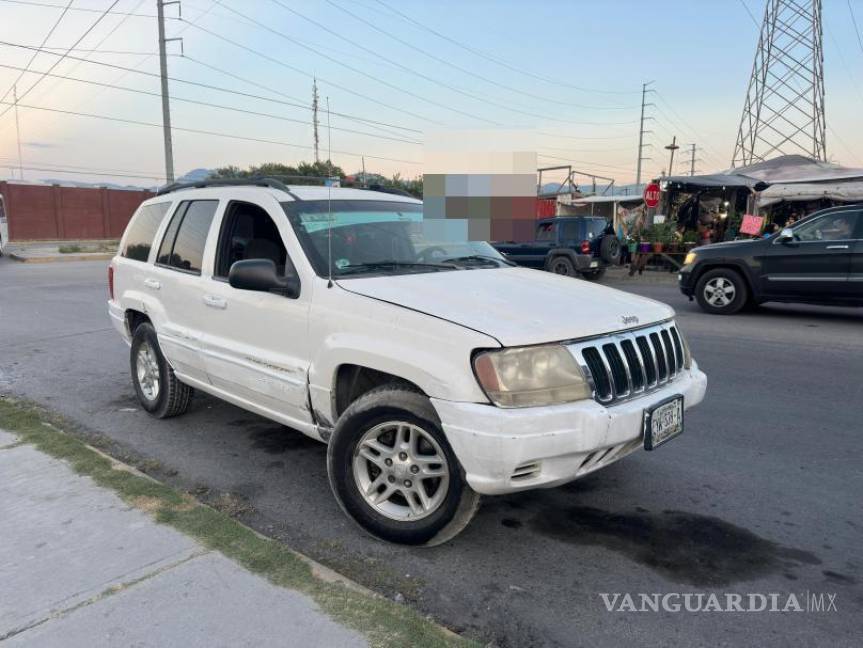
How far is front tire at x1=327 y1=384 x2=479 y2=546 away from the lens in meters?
2.93

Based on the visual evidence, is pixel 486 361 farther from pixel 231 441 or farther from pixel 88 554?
pixel 231 441

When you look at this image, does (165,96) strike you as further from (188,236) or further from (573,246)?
(188,236)

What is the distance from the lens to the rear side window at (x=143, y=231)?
16.8ft

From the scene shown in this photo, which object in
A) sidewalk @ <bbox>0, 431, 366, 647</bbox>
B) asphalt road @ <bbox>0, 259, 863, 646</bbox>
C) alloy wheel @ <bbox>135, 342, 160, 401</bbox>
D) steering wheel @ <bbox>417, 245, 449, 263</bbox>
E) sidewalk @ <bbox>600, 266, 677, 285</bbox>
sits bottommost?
asphalt road @ <bbox>0, 259, 863, 646</bbox>

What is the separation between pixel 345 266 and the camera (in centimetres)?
357

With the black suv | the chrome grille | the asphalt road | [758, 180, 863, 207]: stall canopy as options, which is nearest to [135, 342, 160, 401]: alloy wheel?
the asphalt road

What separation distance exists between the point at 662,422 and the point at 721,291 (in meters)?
8.45

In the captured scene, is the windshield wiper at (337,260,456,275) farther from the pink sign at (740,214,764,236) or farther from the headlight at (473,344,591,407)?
the pink sign at (740,214,764,236)

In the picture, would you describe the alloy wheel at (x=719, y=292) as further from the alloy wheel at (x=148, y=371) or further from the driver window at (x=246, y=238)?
the alloy wheel at (x=148, y=371)

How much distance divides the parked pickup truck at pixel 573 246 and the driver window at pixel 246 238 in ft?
41.0

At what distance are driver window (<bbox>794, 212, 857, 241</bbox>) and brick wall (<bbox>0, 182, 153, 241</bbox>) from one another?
43.0 meters

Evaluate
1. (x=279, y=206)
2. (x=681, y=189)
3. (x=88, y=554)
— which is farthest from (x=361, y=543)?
(x=681, y=189)

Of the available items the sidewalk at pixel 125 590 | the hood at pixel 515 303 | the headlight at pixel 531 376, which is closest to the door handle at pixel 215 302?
the hood at pixel 515 303

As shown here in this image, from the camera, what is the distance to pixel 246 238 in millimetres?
4172
